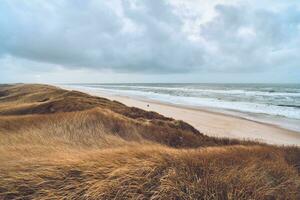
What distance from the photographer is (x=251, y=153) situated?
5.52m

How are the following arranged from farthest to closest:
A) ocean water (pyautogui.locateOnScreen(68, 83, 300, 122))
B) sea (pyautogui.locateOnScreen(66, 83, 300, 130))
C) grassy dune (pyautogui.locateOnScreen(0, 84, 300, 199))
A: 1. ocean water (pyautogui.locateOnScreen(68, 83, 300, 122))
2. sea (pyautogui.locateOnScreen(66, 83, 300, 130))
3. grassy dune (pyautogui.locateOnScreen(0, 84, 300, 199))

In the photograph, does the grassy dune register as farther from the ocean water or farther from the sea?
the ocean water

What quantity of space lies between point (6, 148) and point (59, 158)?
1707 millimetres

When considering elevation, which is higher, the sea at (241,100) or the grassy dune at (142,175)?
the grassy dune at (142,175)

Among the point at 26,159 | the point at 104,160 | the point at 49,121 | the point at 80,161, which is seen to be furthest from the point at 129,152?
the point at 49,121

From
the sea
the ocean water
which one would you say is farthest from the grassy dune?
the ocean water

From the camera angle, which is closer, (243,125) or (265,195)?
(265,195)

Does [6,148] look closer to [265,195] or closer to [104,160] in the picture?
[104,160]

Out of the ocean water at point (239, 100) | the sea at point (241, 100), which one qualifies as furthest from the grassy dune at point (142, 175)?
the ocean water at point (239, 100)

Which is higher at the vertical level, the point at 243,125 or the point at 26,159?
the point at 26,159

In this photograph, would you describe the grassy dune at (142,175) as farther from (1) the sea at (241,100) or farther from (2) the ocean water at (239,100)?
(2) the ocean water at (239,100)

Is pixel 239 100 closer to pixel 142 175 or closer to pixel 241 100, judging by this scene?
pixel 241 100

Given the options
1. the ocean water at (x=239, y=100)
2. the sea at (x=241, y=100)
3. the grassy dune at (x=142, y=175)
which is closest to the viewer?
the grassy dune at (x=142, y=175)

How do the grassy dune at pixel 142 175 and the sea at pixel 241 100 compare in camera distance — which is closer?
the grassy dune at pixel 142 175
